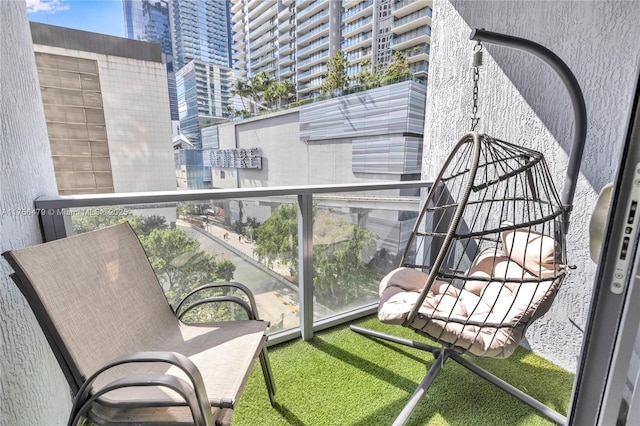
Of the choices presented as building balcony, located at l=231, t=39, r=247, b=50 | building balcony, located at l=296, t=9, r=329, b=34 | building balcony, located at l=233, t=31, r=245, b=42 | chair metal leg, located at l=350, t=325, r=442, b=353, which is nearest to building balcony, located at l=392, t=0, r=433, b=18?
building balcony, located at l=296, t=9, r=329, b=34

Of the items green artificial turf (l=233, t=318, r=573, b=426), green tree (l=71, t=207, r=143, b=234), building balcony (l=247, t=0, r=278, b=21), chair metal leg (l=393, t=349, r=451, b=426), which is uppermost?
building balcony (l=247, t=0, r=278, b=21)

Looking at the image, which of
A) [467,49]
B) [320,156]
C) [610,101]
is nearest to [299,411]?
[610,101]

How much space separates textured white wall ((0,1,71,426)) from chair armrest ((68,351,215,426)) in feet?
1.04

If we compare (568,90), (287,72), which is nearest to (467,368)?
(568,90)

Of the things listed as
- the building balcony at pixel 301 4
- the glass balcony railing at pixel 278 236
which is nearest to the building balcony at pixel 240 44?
the building balcony at pixel 301 4

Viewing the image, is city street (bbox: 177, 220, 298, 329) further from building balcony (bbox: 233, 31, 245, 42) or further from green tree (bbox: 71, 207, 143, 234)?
building balcony (bbox: 233, 31, 245, 42)

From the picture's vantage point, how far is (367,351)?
189 centimetres

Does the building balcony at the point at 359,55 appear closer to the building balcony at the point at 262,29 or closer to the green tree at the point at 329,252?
the building balcony at the point at 262,29

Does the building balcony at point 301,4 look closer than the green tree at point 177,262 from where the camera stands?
No

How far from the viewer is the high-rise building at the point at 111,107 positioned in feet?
13.5

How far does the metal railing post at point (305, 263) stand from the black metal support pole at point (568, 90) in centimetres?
125

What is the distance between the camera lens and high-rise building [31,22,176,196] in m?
4.11

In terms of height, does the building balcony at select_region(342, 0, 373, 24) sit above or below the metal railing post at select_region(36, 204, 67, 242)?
above

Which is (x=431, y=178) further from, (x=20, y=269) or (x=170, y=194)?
(x=20, y=269)
